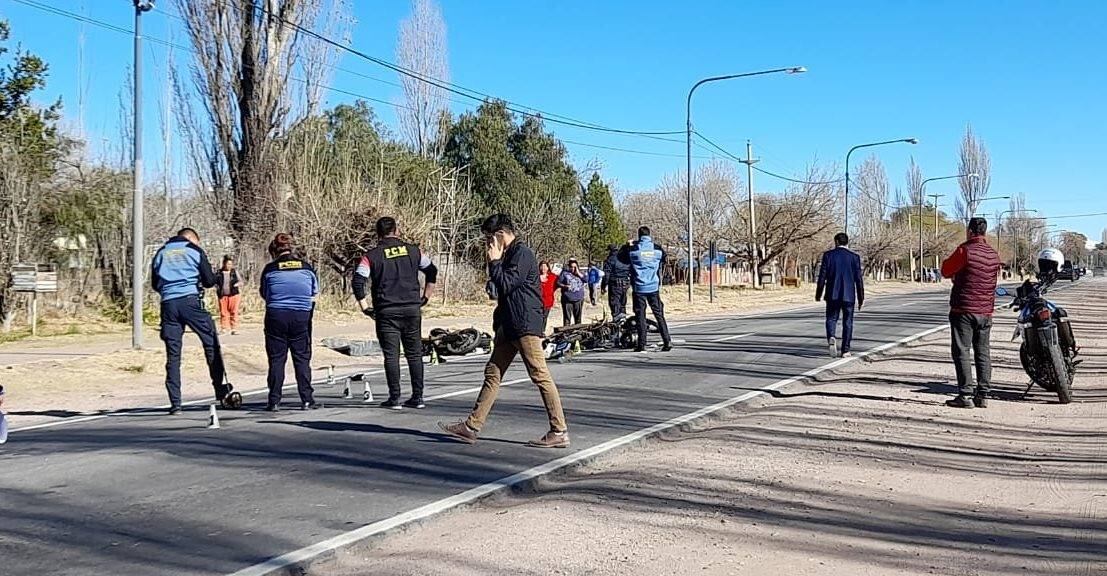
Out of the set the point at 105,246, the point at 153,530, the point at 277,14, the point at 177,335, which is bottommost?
the point at 153,530

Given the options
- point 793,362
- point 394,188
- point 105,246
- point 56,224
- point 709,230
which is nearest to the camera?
point 793,362

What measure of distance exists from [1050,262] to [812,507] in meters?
6.32

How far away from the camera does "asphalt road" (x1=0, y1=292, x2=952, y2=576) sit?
5.54 m

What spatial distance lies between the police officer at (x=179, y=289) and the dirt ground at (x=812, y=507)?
15.4ft

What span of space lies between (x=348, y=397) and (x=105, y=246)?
17858mm

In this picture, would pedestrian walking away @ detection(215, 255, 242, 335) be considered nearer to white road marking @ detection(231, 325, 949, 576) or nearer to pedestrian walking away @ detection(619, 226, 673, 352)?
pedestrian walking away @ detection(619, 226, 673, 352)

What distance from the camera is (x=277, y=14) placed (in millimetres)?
28656

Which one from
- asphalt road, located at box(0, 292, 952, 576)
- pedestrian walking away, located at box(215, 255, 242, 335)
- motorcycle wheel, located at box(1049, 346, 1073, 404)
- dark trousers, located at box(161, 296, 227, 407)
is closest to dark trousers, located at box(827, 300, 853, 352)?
asphalt road, located at box(0, 292, 952, 576)

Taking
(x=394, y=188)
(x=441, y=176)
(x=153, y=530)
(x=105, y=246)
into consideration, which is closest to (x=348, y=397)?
(x=153, y=530)

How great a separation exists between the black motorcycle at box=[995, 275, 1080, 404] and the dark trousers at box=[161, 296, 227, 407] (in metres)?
8.01

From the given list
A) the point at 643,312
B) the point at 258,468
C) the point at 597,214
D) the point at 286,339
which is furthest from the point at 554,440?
the point at 597,214

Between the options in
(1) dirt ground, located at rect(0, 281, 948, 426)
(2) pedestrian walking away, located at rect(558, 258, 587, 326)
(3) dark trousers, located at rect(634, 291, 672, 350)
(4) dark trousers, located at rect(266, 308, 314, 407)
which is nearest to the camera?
(4) dark trousers, located at rect(266, 308, 314, 407)

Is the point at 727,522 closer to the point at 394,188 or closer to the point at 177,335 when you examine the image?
the point at 177,335

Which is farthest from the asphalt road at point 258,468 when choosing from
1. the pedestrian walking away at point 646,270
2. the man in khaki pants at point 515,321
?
the pedestrian walking away at point 646,270
